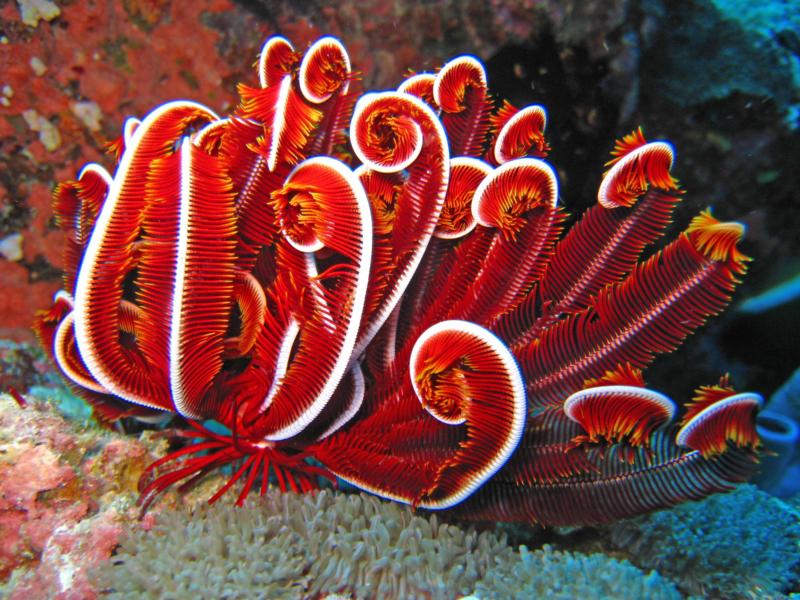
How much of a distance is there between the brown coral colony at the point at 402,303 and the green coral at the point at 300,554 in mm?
145

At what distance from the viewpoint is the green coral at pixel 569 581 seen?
6.45ft

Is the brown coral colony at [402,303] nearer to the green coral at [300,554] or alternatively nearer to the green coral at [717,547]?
the green coral at [300,554]

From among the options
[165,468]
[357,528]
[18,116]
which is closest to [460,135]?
[357,528]

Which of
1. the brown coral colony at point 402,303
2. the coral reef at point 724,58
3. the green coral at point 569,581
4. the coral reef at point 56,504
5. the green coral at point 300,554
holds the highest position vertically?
the coral reef at point 724,58

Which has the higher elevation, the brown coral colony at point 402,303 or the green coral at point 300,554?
the brown coral colony at point 402,303

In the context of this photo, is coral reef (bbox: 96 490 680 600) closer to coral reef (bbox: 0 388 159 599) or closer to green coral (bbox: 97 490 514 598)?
green coral (bbox: 97 490 514 598)

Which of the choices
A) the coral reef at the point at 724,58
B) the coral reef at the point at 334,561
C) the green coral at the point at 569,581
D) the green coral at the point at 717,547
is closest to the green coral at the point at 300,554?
the coral reef at the point at 334,561

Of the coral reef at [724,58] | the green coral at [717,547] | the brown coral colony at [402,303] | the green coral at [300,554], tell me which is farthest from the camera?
the coral reef at [724,58]

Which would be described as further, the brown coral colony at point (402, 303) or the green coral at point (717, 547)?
the green coral at point (717, 547)

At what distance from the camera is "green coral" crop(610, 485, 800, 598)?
2482 millimetres

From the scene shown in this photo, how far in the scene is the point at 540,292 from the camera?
247cm

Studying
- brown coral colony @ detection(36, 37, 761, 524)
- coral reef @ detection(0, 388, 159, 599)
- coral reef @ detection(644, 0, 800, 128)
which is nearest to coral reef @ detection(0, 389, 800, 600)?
coral reef @ detection(0, 388, 159, 599)

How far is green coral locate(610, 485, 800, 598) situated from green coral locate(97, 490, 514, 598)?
0.84 metres

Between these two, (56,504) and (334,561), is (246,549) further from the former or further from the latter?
(56,504)
